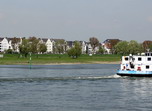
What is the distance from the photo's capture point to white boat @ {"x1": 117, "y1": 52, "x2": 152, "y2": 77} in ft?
260

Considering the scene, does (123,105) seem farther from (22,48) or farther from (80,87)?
(22,48)

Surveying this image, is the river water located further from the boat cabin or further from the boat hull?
the boat cabin

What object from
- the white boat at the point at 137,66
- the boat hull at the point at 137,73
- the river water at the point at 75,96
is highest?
the white boat at the point at 137,66

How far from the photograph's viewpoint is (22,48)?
199 metres

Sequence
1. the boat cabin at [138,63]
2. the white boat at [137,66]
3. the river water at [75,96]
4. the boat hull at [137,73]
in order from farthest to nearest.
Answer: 1. the boat cabin at [138,63]
2. the white boat at [137,66]
3. the boat hull at [137,73]
4. the river water at [75,96]

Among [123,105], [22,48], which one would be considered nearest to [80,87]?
[123,105]

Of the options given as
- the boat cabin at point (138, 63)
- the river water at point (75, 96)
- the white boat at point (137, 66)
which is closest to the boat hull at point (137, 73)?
the white boat at point (137, 66)

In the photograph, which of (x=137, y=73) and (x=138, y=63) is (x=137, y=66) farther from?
(x=137, y=73)

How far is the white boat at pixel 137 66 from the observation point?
260 feet

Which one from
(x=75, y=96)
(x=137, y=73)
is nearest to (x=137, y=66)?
(x=137, y=73)

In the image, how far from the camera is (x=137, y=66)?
7981 centimetres

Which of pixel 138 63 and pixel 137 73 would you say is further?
pixel 138 63

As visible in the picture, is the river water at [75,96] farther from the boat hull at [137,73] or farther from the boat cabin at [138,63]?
the boat cabin at [138,63]

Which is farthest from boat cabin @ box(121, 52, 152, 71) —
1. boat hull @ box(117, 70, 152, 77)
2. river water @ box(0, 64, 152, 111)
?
river water @ box(0, 64, 152, 111)
